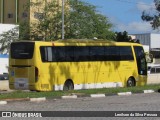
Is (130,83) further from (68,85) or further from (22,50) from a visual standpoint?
(22,50)

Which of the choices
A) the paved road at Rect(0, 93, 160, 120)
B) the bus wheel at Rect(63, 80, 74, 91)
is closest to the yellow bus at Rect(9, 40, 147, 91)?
the bus wheel at Rect(63, 80, 74, 91)

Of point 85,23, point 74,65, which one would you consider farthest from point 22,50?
point 85,23

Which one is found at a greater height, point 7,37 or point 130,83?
point 7,37

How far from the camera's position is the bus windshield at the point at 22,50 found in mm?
24672

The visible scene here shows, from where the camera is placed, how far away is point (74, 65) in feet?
87.7

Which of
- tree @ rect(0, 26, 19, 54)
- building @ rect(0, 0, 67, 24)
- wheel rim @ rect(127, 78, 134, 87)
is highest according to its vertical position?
building @ rect(0, 0, 67, 24)

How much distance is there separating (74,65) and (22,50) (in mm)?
3349

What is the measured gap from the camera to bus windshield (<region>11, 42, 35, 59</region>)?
24.7 metres

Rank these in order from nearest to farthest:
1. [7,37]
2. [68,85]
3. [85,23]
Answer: [68,85] < [85,23] < [7,37]

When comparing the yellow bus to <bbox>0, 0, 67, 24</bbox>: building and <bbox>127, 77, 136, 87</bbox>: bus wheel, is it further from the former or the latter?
<bbox>0, 0, 67, 24</bbox>: building

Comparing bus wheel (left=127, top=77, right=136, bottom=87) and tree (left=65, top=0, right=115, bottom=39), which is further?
tree (left=65, top=0, right=115, bottom=39)

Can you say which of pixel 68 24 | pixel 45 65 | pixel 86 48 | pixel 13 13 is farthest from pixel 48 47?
pixel 13 13

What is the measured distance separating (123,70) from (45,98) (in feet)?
35.8

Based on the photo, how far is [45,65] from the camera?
81.8ft
